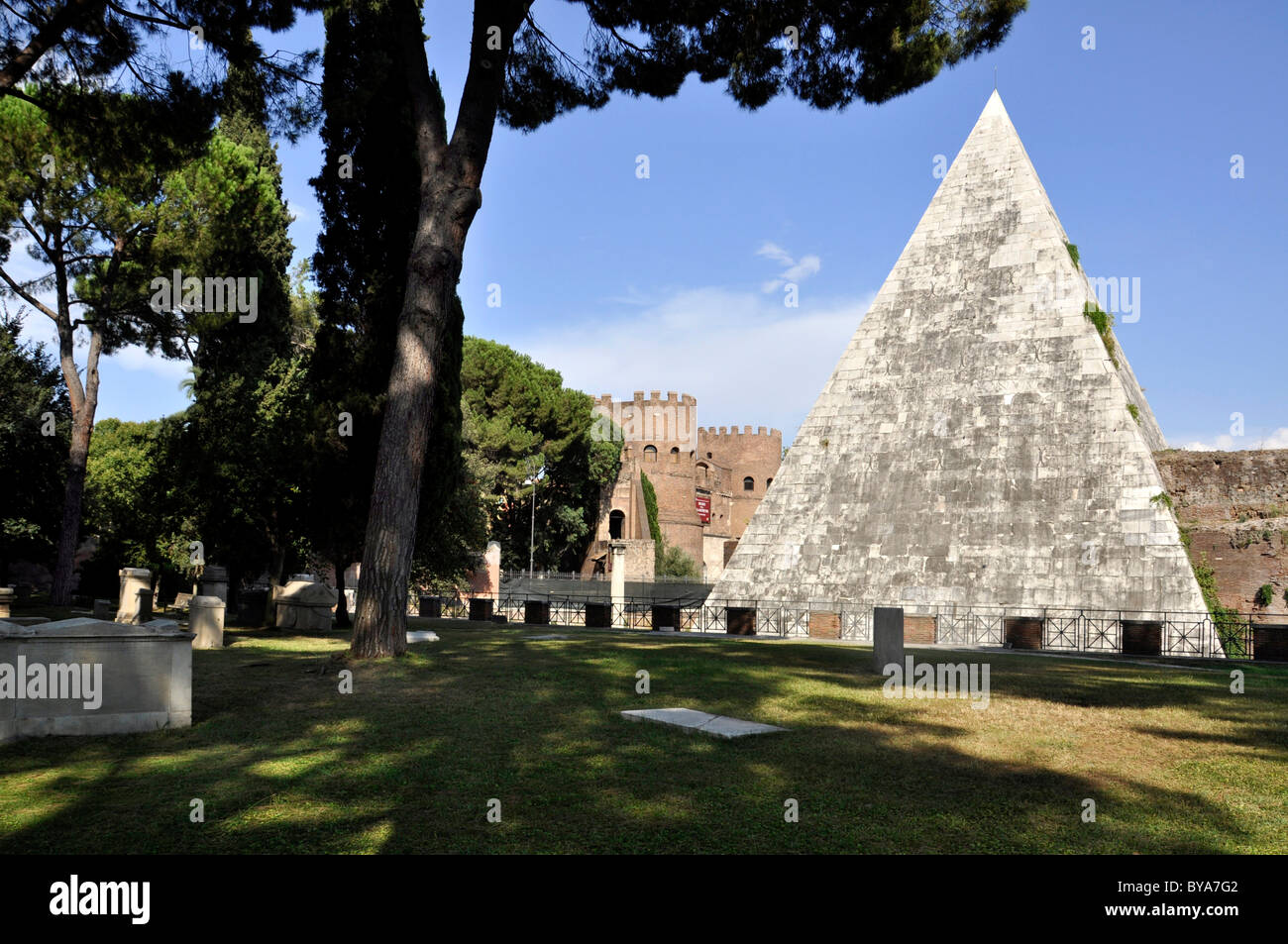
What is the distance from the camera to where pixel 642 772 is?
5438mm

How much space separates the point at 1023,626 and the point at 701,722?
495 inches

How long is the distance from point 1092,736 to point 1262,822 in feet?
7.79

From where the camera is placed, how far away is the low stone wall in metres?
6.36

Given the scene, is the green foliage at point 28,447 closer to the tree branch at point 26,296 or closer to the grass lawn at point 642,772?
the tree branch at point 26,296

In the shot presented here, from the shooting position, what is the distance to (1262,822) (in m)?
4.50

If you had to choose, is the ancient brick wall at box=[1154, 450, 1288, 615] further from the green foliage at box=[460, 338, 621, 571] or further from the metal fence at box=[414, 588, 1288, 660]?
the green foliage at box=[460, 338, 621, 571]

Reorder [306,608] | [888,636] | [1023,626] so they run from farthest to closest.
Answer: [306,608] → [1023,626] → [888,636]

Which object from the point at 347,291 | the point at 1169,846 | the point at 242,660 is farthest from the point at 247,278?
the point at 1169,846

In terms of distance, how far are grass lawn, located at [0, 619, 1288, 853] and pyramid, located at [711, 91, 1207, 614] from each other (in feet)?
30.1

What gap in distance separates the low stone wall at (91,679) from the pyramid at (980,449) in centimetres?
1613

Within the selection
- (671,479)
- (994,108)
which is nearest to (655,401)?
(671,479)

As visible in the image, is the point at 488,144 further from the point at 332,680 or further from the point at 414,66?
the point at 332,680

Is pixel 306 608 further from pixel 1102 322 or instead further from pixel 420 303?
pixel 1102 322

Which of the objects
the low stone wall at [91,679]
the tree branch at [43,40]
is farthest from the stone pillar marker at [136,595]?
the low stone wall at [91,679]
